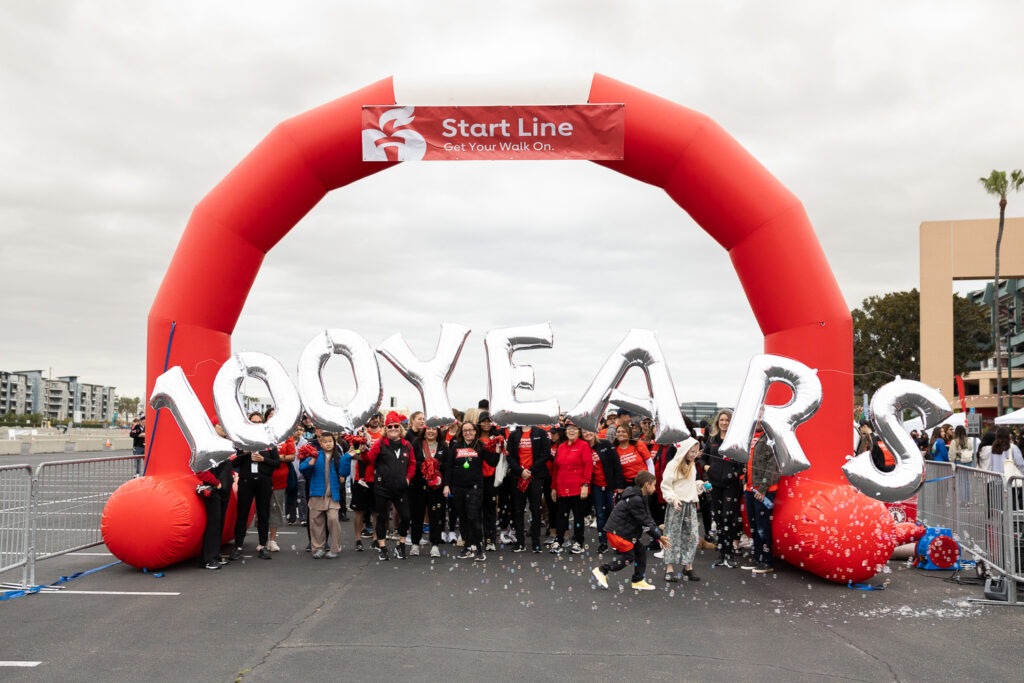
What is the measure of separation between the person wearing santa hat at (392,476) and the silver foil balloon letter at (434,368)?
2911 millimetres

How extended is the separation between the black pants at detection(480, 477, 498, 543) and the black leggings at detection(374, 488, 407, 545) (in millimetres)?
1015

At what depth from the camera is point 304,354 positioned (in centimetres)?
→ 640

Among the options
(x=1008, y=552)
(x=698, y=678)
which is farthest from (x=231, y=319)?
(x=1008, y=552)

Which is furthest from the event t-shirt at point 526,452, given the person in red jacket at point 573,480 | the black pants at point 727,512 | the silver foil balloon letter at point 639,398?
the silver foil balloon letter at point 639,398

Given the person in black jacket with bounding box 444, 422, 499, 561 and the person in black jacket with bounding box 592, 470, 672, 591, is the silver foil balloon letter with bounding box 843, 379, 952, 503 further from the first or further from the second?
the person in black jacket with bounding box 444, 422, 499, 561

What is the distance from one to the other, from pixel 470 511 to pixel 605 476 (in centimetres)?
187

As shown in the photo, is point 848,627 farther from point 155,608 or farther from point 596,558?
point 155,608

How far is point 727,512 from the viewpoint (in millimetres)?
8875

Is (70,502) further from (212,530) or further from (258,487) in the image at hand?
(258,487)

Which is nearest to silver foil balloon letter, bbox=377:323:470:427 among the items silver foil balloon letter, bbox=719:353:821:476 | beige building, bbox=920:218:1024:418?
silver foil balloon letter, bbox=719:353:821:476

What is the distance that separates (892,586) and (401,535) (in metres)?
5.40

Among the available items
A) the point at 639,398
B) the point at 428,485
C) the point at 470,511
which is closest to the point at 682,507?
the point at 639,398

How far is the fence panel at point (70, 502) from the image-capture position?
831 cm

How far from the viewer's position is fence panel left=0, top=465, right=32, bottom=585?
25.2ft
